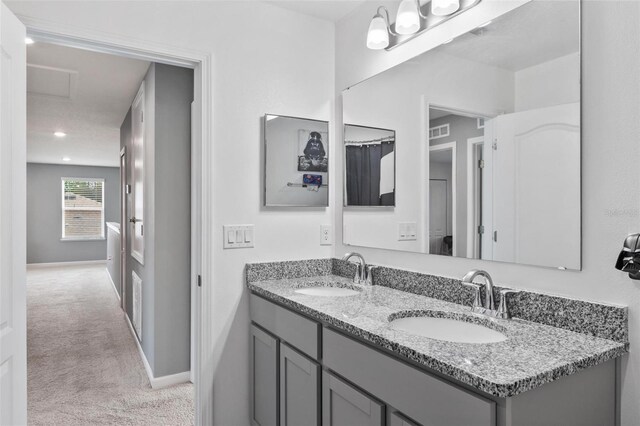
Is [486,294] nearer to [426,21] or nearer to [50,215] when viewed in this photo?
[426,21]

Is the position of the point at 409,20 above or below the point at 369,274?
above

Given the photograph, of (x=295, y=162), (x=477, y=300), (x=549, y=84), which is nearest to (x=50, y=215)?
(x=295, y=162)

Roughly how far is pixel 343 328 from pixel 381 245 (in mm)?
798

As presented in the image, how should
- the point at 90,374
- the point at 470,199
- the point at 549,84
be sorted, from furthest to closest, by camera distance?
the point at 90,374
the point at 470,199
the point at 549,84

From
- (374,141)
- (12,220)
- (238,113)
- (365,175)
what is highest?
(238,113)

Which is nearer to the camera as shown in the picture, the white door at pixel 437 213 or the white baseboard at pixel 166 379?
the white door at pixel 437 213

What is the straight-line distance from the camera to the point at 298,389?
1.71 meters

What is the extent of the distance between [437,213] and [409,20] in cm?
87

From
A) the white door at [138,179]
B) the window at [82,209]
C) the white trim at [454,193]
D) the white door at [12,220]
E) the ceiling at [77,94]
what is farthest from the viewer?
the window at [82,209]

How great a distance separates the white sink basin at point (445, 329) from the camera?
1.43 metres

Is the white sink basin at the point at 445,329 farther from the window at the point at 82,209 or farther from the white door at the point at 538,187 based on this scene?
the window at the point at 82,209

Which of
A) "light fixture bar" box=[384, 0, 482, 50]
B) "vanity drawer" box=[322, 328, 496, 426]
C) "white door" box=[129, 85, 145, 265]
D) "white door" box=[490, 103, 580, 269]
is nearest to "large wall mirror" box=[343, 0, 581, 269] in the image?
"white door" box=[490, 103, 580, 269]

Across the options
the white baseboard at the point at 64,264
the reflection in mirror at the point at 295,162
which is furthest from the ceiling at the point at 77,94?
the white baseboard at the point at 64,264

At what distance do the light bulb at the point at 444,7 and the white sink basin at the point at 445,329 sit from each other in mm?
1254
